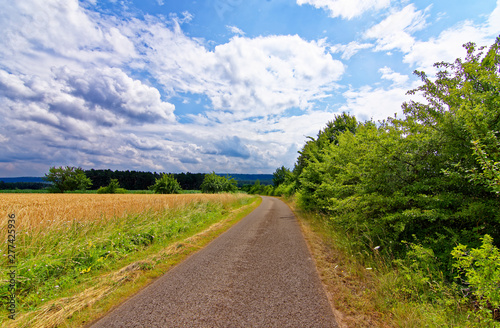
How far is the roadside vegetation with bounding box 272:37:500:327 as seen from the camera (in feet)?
9.49

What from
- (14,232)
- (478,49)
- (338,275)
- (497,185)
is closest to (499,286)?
(497,185)

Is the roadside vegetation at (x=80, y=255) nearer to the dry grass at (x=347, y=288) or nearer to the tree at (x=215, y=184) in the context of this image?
the dry grass at (x=347, y=288)

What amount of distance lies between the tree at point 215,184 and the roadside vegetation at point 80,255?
25.2 meters

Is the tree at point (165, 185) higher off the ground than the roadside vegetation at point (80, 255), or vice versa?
the tree at point (165, 185)

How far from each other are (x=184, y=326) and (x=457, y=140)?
227 inches

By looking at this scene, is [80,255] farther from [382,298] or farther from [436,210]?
[436,210]

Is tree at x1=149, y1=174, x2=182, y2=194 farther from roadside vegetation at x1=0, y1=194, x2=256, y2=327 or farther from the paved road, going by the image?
the paved road

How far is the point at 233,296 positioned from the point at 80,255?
4.46m

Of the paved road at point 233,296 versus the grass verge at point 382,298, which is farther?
the paved road at point 233,296

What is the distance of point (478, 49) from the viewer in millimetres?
4645

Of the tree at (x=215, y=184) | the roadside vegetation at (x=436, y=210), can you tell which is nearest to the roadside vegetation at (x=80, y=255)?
the roadside vegetation at (x=436, y=210)

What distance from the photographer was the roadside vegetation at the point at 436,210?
2893mm

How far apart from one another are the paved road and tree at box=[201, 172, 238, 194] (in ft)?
93.2

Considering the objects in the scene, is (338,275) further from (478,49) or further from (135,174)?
(135,174)
